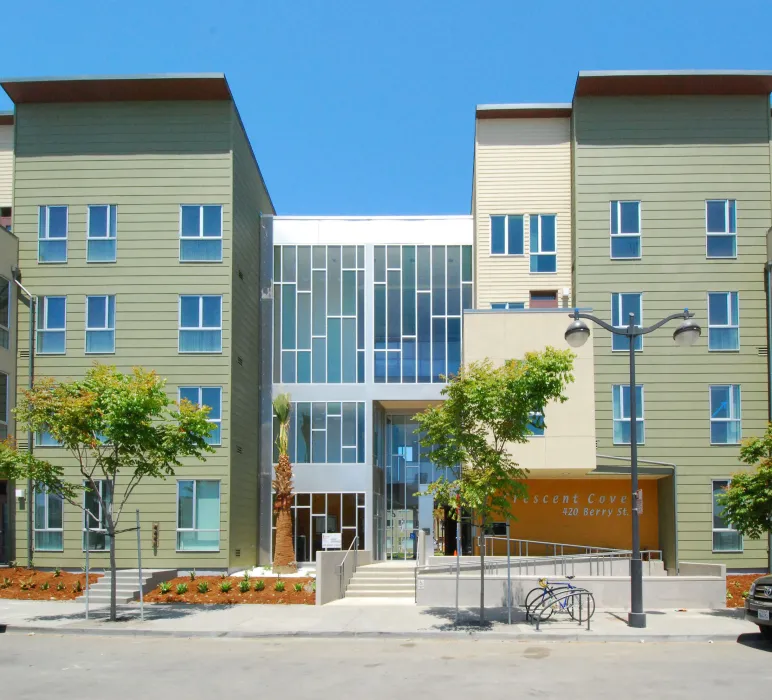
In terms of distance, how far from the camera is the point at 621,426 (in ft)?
96.7

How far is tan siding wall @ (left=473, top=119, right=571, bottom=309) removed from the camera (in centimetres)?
3192

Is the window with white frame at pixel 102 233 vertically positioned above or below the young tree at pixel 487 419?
above

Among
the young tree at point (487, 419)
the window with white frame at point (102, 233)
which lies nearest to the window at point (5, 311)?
the window with white frame at point (102, 233)

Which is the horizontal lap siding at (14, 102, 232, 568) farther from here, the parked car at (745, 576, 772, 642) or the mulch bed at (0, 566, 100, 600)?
the parked car at (745, 576, 772, 642)

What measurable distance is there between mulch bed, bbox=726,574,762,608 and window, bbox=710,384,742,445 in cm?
432

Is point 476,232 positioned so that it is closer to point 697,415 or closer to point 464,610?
point 697,415

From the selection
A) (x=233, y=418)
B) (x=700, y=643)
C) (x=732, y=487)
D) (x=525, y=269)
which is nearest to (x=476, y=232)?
(x=525, y=269)

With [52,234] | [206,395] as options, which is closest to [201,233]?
[52,234]

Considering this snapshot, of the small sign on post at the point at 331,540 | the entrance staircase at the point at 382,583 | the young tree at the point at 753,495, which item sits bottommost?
the entrance staircase at the point at 382,583

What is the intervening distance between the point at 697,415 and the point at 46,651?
2086 cm

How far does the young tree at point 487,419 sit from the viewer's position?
1834cm

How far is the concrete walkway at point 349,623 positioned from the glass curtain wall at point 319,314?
42.9 ft

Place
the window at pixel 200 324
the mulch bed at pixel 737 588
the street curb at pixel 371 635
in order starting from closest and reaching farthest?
the street curb at pixel 371 635 < the mulch bed at pixel 737 588 < the window at pixel 200 324

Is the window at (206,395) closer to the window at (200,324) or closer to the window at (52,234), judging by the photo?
the window at (200,324)
